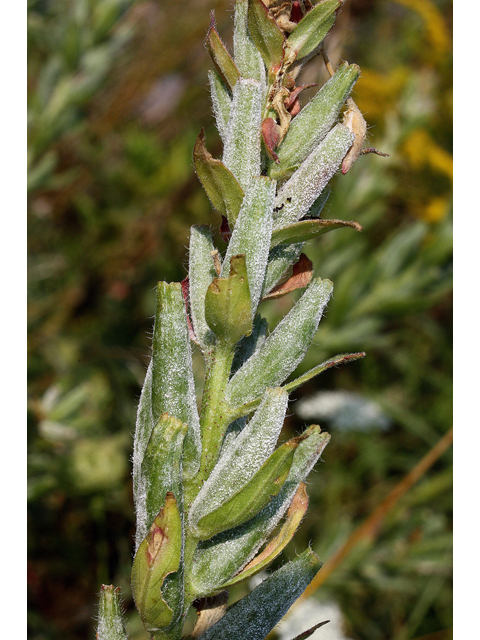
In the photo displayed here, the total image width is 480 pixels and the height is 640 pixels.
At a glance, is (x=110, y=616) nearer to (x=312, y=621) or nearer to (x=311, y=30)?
(x=311, y=30)

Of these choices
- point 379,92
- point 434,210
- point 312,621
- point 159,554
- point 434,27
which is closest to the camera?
point 159,554

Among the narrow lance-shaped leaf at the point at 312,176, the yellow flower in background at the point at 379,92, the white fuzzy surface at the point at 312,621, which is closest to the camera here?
the narrow lance-shaped leaf at the point at 312,176

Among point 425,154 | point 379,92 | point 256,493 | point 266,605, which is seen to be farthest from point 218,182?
point 379,92

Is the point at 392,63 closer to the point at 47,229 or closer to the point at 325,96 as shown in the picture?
the point at 47,229

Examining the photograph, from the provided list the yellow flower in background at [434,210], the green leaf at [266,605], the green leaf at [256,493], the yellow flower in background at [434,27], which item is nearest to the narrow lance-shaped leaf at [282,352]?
the green leaf at [256,493]

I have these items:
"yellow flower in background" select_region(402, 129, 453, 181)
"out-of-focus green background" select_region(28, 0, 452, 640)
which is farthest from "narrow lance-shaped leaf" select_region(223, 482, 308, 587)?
"yellow flower in background" select_region(402, 129, 453, 181)

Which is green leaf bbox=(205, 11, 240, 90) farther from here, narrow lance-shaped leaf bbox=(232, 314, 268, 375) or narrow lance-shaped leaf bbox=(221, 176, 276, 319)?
narrow lance-shaped leaf bbox=(232, 314, 268, 375)

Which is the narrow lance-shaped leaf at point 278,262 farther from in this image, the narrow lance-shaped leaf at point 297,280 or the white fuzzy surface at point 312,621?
the white fuzzy surface at point 312,621
